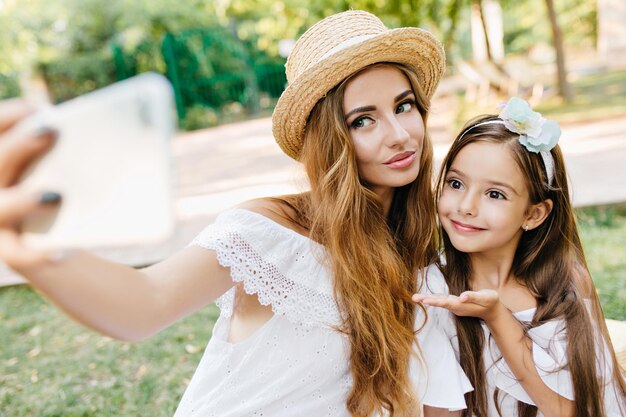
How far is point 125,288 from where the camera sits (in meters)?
1.13

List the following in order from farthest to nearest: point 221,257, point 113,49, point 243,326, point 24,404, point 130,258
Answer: point 113,49
point 130,258
point 24,404
point 243,326
point 221,257

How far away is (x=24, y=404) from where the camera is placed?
3.26m

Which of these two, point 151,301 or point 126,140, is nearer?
point 126,140

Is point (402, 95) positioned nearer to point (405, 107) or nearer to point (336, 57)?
point (405, 107)

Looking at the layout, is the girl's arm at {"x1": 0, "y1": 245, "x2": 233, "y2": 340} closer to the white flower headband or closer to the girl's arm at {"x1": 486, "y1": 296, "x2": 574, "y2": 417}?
the girl's arm at {"x1": 486, "y1": 296, "x2": 574, "y2": 417}

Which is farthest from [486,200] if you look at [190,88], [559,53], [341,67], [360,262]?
[190,88]

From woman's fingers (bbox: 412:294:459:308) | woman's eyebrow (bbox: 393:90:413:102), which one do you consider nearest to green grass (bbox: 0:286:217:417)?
woman's fingers (bbox: 412:294:459:308)

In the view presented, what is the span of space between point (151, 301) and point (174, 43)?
49.5 ft

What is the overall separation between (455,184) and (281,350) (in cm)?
90

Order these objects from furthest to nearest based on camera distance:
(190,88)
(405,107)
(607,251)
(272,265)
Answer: (190,88), (607,251), (405,107), (272,265)

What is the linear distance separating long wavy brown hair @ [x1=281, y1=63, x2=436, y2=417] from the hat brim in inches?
1.8

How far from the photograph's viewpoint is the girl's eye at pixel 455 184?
6.78ft

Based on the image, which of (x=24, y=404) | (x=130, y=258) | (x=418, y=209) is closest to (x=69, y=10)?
(x=130, y=258)

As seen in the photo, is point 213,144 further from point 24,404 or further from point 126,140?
point 126,140
